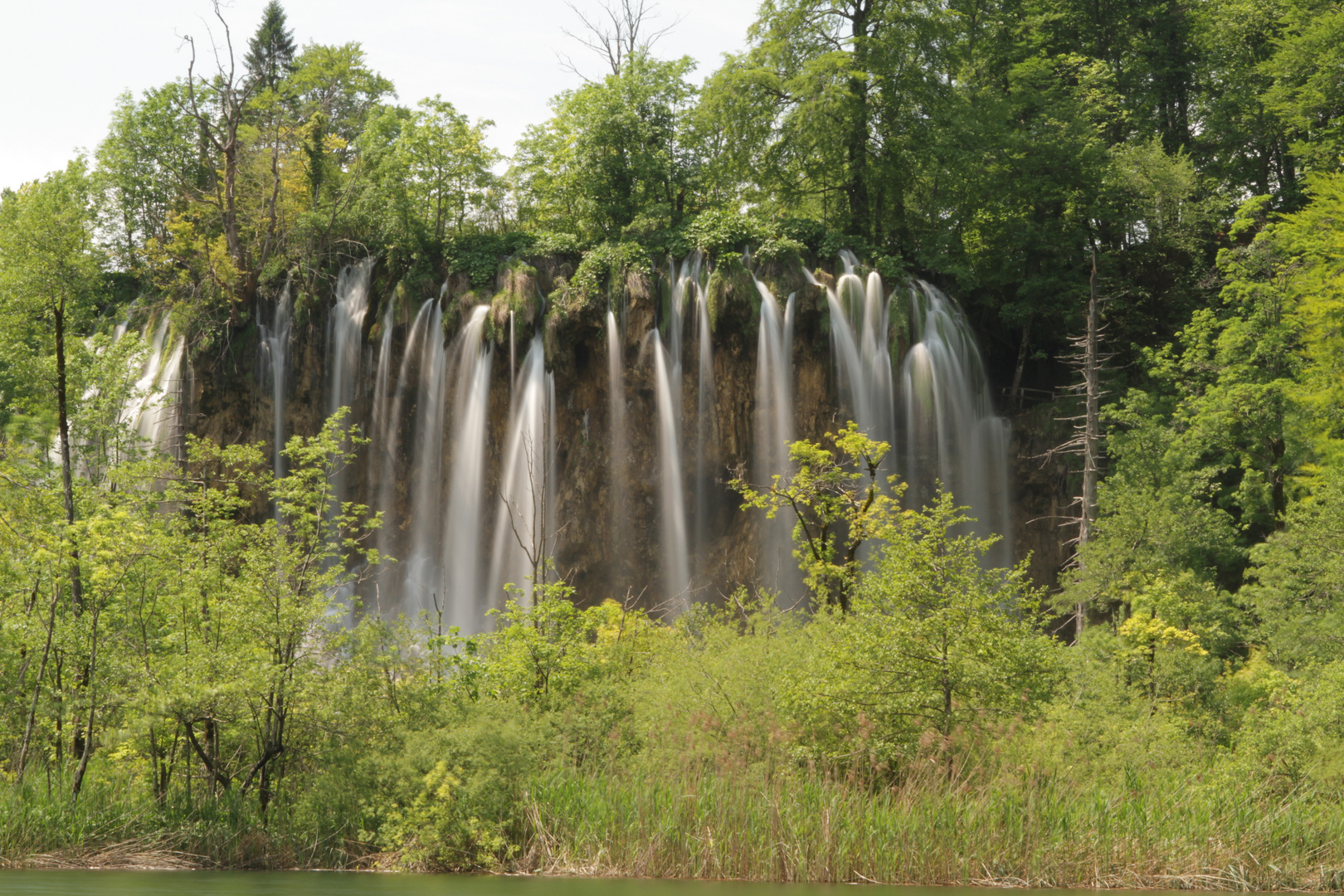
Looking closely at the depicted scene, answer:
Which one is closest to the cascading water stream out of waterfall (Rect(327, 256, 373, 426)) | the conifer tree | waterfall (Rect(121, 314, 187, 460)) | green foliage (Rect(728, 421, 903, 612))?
green foliage (Rect(728, 421, 903, 612))

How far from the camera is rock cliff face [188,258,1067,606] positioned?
29.6 metres

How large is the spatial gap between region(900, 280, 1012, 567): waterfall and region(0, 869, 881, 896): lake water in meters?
20.0

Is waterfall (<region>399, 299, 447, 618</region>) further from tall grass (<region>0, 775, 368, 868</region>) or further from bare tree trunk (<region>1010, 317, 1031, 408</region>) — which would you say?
tall grass (<region>0, 775, 368, 868</region>)

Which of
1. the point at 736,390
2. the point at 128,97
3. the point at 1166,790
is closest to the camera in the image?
the point at 1166,790

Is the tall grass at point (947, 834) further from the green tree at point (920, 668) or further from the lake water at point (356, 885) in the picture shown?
the green tree at point (920, 668)

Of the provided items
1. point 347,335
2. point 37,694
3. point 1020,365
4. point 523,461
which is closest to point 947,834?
point 37,694

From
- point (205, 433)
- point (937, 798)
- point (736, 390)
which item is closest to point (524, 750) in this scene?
point (937, 798)

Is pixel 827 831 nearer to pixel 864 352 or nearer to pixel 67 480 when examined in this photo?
pixel 67 480

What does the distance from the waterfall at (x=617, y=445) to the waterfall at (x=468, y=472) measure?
3.59m

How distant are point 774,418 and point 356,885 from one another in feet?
67.0

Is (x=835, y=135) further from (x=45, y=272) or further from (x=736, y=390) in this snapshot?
(x=45, y=272)

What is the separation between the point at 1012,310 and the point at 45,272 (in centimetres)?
3013

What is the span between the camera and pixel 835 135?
107 feet

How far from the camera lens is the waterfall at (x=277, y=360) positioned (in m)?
34.2
